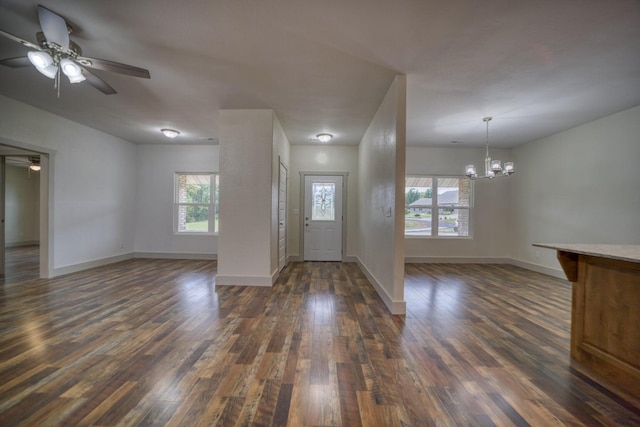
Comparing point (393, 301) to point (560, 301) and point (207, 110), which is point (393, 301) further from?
point (207, 110)

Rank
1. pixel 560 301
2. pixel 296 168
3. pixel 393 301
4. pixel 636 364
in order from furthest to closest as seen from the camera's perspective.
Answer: pixel 296 168
pixel 560 301
pixel 393 301
pixel 636 364

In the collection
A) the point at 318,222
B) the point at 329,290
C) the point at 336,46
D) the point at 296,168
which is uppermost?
the point at 336,46

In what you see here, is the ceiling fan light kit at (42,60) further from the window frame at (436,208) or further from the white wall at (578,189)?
the white wall at (578,189)

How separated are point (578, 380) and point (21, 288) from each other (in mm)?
6404

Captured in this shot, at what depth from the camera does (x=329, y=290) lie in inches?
159

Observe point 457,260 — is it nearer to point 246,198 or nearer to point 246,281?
point 246,281

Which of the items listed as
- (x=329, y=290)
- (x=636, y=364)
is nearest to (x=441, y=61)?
(x=636, y=364)

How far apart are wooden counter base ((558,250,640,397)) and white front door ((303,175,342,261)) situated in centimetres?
450

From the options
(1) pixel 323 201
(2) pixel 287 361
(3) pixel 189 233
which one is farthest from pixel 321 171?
(2) pixel 287 361

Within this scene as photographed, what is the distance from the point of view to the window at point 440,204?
Answer: 6441 millimetres

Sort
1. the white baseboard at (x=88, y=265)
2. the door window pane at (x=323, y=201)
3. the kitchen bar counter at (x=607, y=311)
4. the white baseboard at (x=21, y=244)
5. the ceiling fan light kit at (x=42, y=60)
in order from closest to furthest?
1. the kitchen bar counter at (x=607, y=311)
2. the ceiling fan light kit at (x=42, y=60)
3. the white baseboard at (x=88, y=265)
4. the door window pane at (x=323, y=201)
5. the white baseboard at (x=21, y=244)

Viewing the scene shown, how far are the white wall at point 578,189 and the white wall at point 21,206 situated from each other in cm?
1379

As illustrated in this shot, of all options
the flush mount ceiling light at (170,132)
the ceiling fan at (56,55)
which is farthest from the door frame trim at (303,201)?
the ceiling fan at (56,55)

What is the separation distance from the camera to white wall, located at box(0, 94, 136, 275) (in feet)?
13.9
